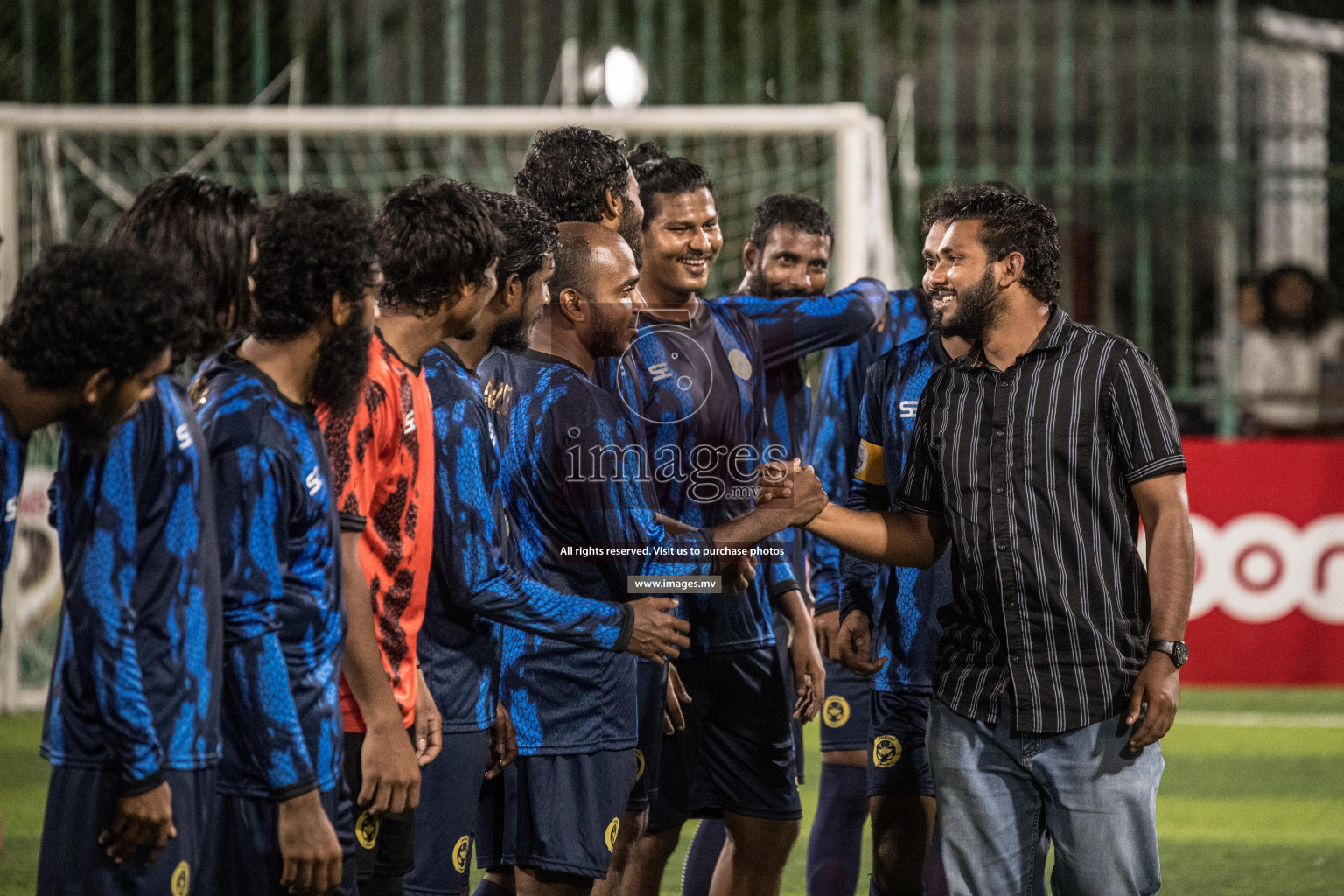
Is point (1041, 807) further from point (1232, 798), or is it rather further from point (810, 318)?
point (1232, 798)

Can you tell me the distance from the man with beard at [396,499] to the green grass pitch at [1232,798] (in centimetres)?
269

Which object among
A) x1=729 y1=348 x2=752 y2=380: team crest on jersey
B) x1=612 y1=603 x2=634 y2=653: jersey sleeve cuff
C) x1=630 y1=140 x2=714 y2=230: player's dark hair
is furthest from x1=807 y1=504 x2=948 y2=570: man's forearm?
x1=630 y1=140 x2=714 y2=230: player's dark hair

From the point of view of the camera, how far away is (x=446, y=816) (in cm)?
328

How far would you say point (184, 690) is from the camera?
253 centimetres

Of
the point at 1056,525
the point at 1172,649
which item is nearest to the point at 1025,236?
the point at 1056,525

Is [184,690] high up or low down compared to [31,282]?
down

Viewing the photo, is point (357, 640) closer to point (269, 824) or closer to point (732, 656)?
point (269, 824)

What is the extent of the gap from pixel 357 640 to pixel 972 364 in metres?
1.57

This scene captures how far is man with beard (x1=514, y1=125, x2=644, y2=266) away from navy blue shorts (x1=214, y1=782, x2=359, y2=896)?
6.62 feet

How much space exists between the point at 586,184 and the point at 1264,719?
6441mm

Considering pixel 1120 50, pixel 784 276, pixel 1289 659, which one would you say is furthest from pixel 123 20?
pixel 1120 50

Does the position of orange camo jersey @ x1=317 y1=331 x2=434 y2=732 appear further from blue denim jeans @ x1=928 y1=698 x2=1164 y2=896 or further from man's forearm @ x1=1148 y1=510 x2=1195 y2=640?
man's forearm @ x1=1148 y1=510 x2=1195 y2=640

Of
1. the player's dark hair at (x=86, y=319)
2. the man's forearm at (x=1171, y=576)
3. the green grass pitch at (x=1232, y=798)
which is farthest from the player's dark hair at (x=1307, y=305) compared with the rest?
the player's dark hair at (x=86, y=319)

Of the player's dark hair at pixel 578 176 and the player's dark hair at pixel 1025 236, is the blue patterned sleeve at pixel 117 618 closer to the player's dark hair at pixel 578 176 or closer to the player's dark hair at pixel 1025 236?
the player's dark hair at pixel 578 176
